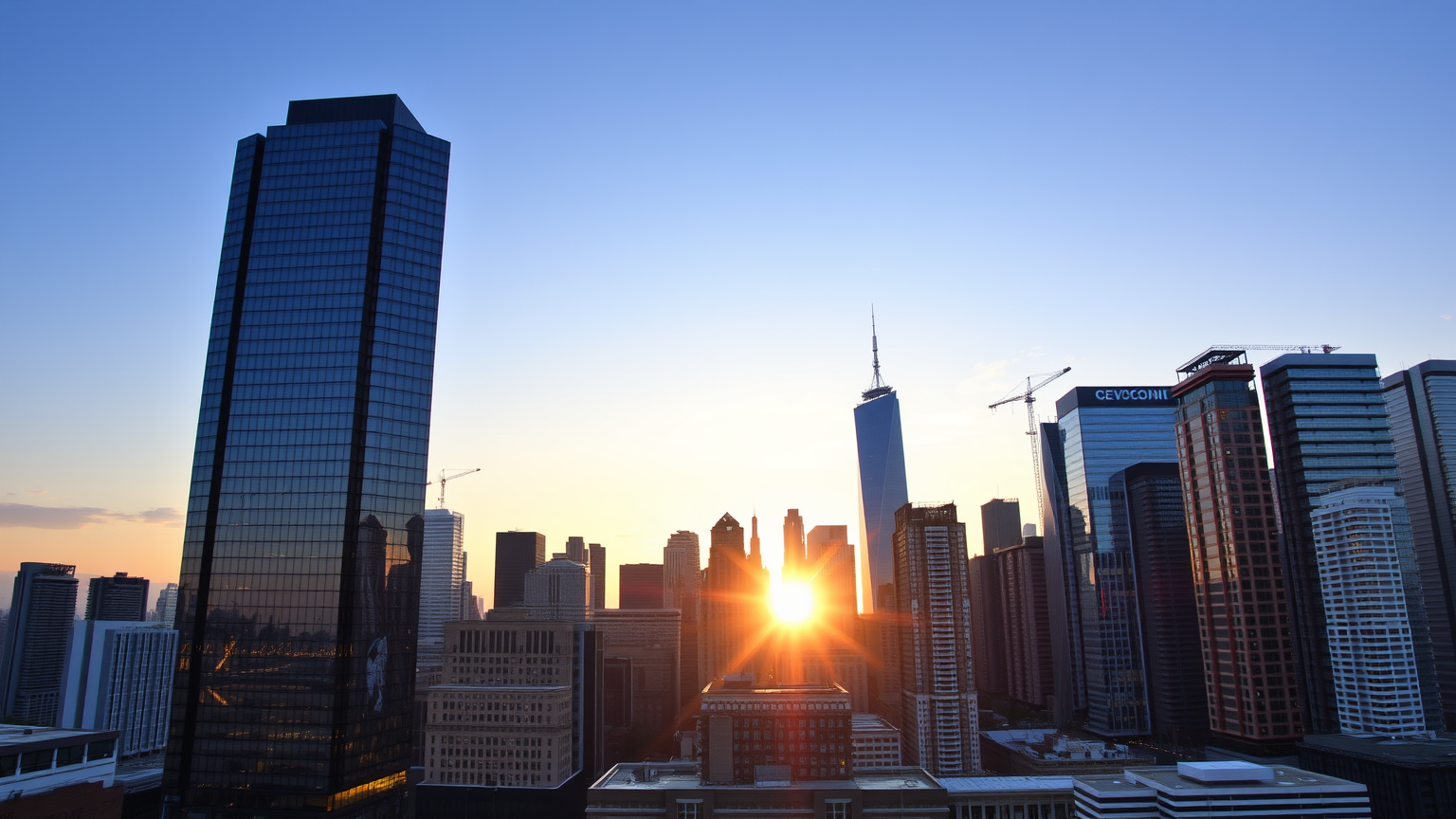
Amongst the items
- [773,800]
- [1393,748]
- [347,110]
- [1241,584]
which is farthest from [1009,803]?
[347,110]

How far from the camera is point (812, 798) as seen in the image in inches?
5920

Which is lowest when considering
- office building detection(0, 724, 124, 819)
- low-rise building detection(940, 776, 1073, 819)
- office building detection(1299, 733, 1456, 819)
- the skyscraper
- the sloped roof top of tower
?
low-rise building detection(940, 776, 1073, 819)

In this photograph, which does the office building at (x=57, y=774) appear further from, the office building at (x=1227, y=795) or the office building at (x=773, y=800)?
the office building at (x=1227, y=795)

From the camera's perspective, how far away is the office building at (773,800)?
488 ft

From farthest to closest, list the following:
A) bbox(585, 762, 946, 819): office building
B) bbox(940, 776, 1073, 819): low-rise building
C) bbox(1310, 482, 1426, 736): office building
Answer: bbox(1310, 482, 1426, 736): office building
bbox(940, 776, 1073, 819): low-rise building
bbox(585, 762, 946, 819): office building

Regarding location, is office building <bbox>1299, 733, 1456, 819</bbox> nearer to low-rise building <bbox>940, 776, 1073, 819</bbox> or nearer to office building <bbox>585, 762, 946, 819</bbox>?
low-rise building <bbox>940, 776, 1073, 819</bbox>

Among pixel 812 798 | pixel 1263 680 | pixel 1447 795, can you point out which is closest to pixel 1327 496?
pixel 1263 680

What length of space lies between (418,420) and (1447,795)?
185851 millimetres

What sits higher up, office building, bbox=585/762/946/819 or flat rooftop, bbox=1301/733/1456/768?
flat rooftop, bbox=1301/733/1456/768

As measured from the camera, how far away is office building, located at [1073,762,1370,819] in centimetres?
12619

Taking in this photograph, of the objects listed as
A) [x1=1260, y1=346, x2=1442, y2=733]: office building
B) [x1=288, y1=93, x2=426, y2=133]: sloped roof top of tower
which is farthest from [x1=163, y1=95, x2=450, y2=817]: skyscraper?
[x1=1260, y1=346, x2=1442, y2=733]: office building

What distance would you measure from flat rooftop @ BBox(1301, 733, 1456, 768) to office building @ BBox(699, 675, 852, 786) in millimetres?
92959

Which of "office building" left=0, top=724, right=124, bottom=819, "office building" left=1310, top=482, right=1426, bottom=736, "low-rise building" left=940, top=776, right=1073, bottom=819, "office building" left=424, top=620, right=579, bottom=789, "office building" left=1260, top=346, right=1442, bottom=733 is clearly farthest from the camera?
"office building" left=1260, top=346, right=1442, bottom=733

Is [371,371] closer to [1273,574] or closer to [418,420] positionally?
[418,420]
